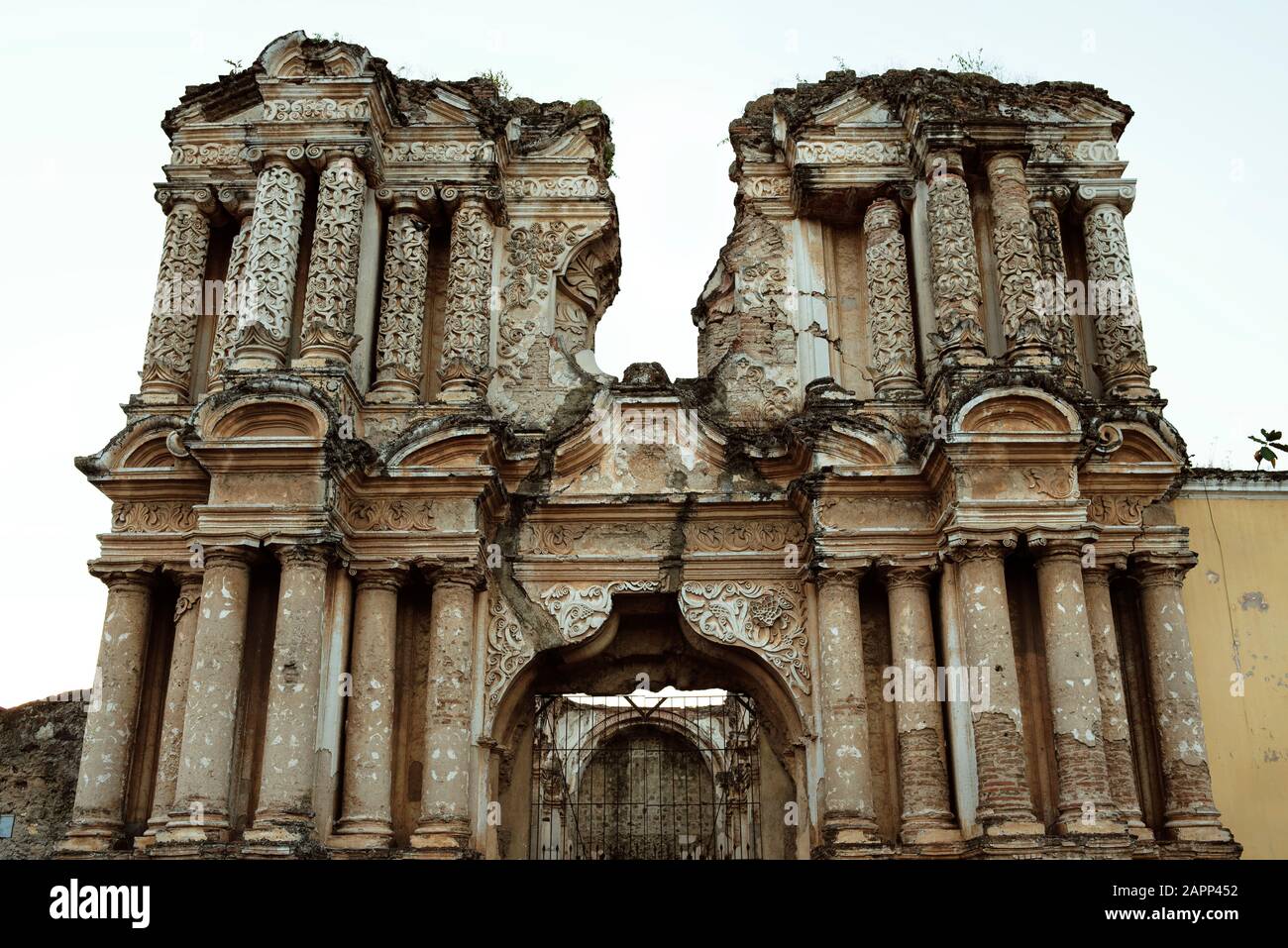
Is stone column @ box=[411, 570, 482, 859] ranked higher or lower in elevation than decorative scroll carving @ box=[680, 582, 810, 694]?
lower

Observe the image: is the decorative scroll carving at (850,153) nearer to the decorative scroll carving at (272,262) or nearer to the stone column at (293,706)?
the decorative scroll carving at (272,262)

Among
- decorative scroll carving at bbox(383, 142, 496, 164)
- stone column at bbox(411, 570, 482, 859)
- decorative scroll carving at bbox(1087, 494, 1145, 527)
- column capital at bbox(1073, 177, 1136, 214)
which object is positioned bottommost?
stone column at bbox(411, 570, 482, 859)

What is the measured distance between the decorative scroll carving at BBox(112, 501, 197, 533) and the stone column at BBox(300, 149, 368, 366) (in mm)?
1736

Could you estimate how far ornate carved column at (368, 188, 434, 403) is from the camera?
12.1 metres

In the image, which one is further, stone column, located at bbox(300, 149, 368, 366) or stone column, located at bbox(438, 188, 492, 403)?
stone column, located at bbox(438, 188, 492, 403)

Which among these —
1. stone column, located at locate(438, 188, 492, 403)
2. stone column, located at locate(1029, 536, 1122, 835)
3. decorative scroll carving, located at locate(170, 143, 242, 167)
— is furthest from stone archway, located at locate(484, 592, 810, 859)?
decorative scroll carving, located at locate(170, 143, 242, 167)

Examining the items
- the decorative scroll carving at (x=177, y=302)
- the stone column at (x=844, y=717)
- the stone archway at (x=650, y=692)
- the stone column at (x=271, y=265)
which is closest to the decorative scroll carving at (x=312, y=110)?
the stone column at (x=271, y=265)

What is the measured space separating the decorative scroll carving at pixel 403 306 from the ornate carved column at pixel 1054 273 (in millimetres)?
5802

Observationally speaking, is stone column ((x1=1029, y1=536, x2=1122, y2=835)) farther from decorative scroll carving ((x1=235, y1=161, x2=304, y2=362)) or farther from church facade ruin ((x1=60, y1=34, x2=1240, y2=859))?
decorative scroll carving ((x1=235, y1=161, x2=304, y2=362))

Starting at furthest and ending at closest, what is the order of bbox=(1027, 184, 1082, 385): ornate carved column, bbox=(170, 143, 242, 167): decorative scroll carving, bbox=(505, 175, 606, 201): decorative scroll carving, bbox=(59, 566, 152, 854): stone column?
bbox=(505, 175, 606, 201): decorative scroll carving, bbox=(170, 143, 242, 167): decorative scroll carving, bbox=(1027, 184, 1082, 385): ornate carved column, bbox=(59, 566, 152, 854): stone column

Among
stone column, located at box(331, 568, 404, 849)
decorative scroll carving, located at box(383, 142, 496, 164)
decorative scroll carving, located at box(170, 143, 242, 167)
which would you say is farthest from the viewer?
decorative scroll carving, located at box(170, 143, 242, 167)

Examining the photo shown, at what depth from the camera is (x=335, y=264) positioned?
11.9 meters

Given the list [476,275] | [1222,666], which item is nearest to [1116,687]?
[1222,666]

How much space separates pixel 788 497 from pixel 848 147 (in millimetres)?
3715
